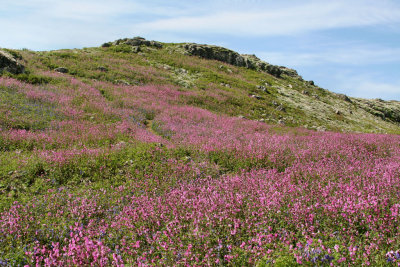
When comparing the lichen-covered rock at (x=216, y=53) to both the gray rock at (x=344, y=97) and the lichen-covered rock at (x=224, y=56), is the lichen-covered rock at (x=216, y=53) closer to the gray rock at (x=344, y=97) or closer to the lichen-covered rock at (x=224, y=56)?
the lichen-covered rock at (x=224, y=56)

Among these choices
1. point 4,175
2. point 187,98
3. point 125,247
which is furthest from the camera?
point 187,98

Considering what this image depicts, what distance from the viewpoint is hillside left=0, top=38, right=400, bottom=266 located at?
3779 millimetres

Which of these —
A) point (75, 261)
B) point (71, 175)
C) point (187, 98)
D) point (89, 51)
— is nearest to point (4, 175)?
point (71, 175)

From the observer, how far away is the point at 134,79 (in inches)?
969

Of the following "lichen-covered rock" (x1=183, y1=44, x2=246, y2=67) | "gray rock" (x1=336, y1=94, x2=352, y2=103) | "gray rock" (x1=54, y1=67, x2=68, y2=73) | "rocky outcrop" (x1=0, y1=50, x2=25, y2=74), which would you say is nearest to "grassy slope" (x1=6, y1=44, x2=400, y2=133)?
"gray rock" (x1=54, y1=67, x2=68, y2=73)

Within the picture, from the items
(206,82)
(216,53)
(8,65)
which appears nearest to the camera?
(8,65)

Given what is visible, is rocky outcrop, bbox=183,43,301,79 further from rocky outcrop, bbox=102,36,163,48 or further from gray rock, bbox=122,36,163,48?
rocky outcrop, bbox=102,36,163,48

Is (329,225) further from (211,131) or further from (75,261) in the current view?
(211,131)

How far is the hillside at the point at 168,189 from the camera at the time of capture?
378 centimetres

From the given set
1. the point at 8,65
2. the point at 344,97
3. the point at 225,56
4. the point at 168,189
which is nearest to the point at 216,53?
the point at 225,56

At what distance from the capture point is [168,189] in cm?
640

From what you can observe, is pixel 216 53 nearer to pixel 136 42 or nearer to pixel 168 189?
pixel 136 42

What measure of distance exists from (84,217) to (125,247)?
5.51 ft

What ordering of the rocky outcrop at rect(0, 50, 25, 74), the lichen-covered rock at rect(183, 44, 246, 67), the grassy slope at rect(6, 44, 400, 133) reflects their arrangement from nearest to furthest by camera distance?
the rocky outcrop at rect(0, 50, 25, 74) → the grassy slope at rect(6, 44, 400, 133) → the lichen-covered rock at rect(183, 44, 246, 67)
